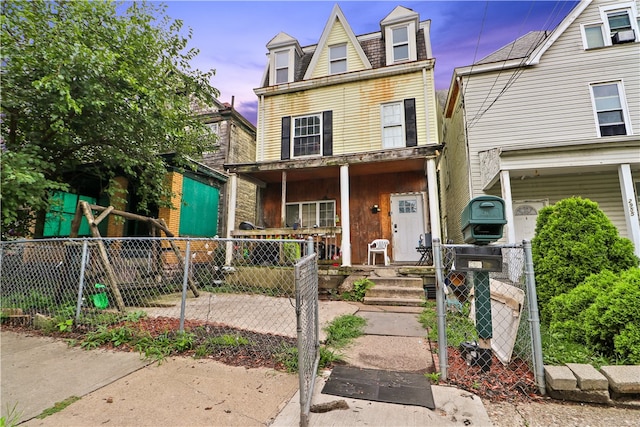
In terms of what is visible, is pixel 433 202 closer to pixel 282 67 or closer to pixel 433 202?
pixel 433 202

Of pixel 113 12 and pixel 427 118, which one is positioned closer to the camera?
pixel 113 12

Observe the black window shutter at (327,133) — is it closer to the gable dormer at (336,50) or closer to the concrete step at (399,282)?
the gable dormer at (336,50)

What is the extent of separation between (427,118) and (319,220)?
468 centimetres

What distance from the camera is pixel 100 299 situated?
194 inches

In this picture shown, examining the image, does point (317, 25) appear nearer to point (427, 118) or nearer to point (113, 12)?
point (427, 118)

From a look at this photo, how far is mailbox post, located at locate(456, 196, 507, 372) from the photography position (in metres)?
2.67

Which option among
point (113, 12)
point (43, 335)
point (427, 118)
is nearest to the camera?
point (43, 335)

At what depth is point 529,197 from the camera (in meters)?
7.74

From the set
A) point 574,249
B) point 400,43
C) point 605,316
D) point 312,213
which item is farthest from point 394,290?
point 400,43

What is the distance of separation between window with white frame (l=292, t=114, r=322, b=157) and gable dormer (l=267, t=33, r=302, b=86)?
70.6 inches

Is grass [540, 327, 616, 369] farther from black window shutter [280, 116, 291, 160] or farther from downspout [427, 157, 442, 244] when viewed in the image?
black window shutter [280, 116, 291, 160]

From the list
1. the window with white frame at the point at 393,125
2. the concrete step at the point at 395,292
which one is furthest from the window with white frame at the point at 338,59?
Answer: the concrete step at the point at 395,292

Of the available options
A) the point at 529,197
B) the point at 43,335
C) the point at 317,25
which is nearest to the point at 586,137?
the point at 529,197

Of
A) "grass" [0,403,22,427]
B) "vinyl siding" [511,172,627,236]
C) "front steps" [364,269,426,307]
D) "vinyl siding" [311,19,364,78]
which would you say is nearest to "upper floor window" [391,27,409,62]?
"vinyl siding" [311,19,364,78]
